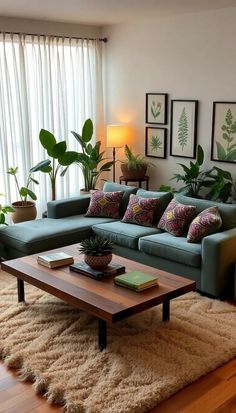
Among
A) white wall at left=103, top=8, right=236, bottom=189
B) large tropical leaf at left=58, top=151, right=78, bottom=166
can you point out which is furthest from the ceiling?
large tropical leaf at left=58, top=151, right=78, bottom=166

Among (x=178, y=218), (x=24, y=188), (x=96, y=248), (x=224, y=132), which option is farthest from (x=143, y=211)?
(x=24, y=188)

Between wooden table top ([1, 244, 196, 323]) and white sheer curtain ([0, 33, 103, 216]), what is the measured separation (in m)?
2.38

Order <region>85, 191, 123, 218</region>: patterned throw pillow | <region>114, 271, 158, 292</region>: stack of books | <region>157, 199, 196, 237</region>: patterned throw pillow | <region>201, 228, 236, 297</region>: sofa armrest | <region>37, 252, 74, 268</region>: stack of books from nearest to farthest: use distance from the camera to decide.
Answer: <region>114, 271, 158, 292</region>: stack of books, <region>37, 252, 74, 268</region>: stack of books, <region>201, 228, 236, 297</region>: sofa armrest, <region>157, 199, 196, 237</region>: patterned throw pillow, <region>85, 191, 123, 218</region>: patterned throw pillow

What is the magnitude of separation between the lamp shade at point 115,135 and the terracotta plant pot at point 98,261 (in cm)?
281

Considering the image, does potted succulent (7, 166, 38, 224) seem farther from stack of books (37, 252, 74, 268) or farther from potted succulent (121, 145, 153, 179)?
stack of books (37, 252, 74, 268)

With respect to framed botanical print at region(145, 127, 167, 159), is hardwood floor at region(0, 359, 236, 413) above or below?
below

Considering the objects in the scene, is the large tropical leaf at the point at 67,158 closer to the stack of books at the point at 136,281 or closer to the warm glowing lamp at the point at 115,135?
the warm glowing lamp at the point at 115,135

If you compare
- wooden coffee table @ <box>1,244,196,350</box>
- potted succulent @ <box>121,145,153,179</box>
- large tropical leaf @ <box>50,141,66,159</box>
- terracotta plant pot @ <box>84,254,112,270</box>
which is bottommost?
wooden coffee table @ <box>1,244,196,350</box>

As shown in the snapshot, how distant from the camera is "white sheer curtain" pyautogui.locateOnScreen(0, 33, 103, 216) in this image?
5793 mm

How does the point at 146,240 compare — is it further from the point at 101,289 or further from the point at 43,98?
the point at 43,98

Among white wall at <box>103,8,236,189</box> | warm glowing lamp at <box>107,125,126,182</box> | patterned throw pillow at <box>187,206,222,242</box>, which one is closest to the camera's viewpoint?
patterned throw pillow at <box>187,206,222,242</box>

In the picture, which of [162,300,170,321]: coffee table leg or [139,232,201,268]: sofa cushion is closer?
[162,300,170,321]: coffee table leg

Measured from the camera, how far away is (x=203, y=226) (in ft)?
13.9

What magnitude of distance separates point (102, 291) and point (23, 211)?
2602 millimetres
